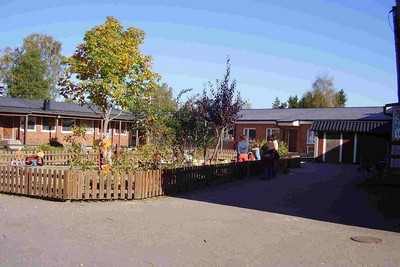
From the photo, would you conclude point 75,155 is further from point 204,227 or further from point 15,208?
point 204,227

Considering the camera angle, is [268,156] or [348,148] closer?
[268,156]

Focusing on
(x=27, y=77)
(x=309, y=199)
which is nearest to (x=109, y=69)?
(x=309, y=199)

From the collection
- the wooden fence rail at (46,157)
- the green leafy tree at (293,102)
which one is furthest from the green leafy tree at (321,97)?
the wooden fence rail at (46,157)

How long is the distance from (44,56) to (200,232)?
61.9m

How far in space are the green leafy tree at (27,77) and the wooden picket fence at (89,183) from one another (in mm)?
49924

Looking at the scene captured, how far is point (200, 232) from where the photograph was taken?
7.65 metres

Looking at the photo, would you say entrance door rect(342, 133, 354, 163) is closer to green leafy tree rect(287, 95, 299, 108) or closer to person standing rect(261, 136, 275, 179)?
person standing rect(261, 136, 275, 179)

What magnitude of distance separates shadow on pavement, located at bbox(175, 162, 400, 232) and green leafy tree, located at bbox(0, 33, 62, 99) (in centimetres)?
5203

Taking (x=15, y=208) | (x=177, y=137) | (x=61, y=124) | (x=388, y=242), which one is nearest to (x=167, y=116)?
(x=177, y=137)

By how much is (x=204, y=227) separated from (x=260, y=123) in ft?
92.7

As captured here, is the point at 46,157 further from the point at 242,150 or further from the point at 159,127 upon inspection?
the point at 242,150

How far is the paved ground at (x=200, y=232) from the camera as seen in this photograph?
604 cm

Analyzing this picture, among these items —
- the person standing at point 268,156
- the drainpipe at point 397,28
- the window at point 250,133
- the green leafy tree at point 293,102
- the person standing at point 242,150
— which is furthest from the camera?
the green leafy tree at point 293,102

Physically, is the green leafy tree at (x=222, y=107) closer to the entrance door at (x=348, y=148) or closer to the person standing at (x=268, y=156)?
the person standing at (x=268, y=156)
